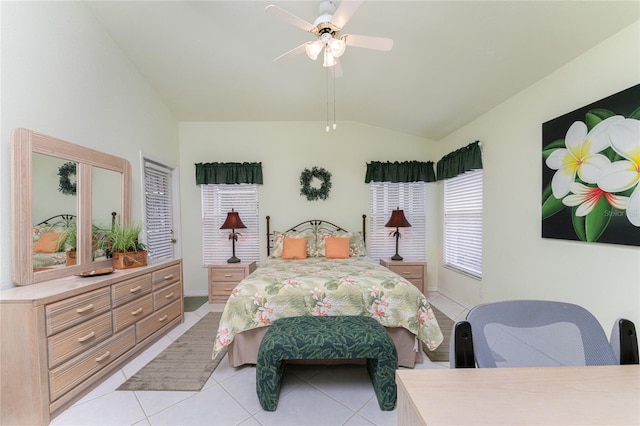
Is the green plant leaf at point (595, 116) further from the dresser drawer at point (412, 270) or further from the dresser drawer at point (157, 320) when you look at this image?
the dresser drawer at point (157, 320)

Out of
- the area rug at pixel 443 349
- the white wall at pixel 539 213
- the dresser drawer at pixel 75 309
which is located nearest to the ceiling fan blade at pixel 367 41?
the white wall at pixel 539 213

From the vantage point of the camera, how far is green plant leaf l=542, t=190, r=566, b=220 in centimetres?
218

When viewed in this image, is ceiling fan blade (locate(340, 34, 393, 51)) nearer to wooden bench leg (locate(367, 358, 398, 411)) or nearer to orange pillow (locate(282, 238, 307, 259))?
wooden bench leg (locate(367, 358, 398, 411))

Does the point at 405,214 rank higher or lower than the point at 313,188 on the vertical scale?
lower

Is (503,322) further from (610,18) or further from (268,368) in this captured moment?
(610,18)

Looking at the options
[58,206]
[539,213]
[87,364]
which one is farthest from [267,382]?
[539,213]

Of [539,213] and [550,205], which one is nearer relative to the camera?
[550,205]

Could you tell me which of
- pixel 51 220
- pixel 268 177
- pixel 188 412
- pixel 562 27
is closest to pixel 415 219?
pixel 268 177

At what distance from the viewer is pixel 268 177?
4.24 m

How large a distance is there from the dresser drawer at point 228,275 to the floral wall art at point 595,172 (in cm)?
365

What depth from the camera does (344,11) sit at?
165 cm

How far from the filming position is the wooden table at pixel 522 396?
56 centimetres

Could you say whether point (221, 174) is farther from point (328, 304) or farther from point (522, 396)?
point (522, 396)

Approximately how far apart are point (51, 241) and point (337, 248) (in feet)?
9.51
